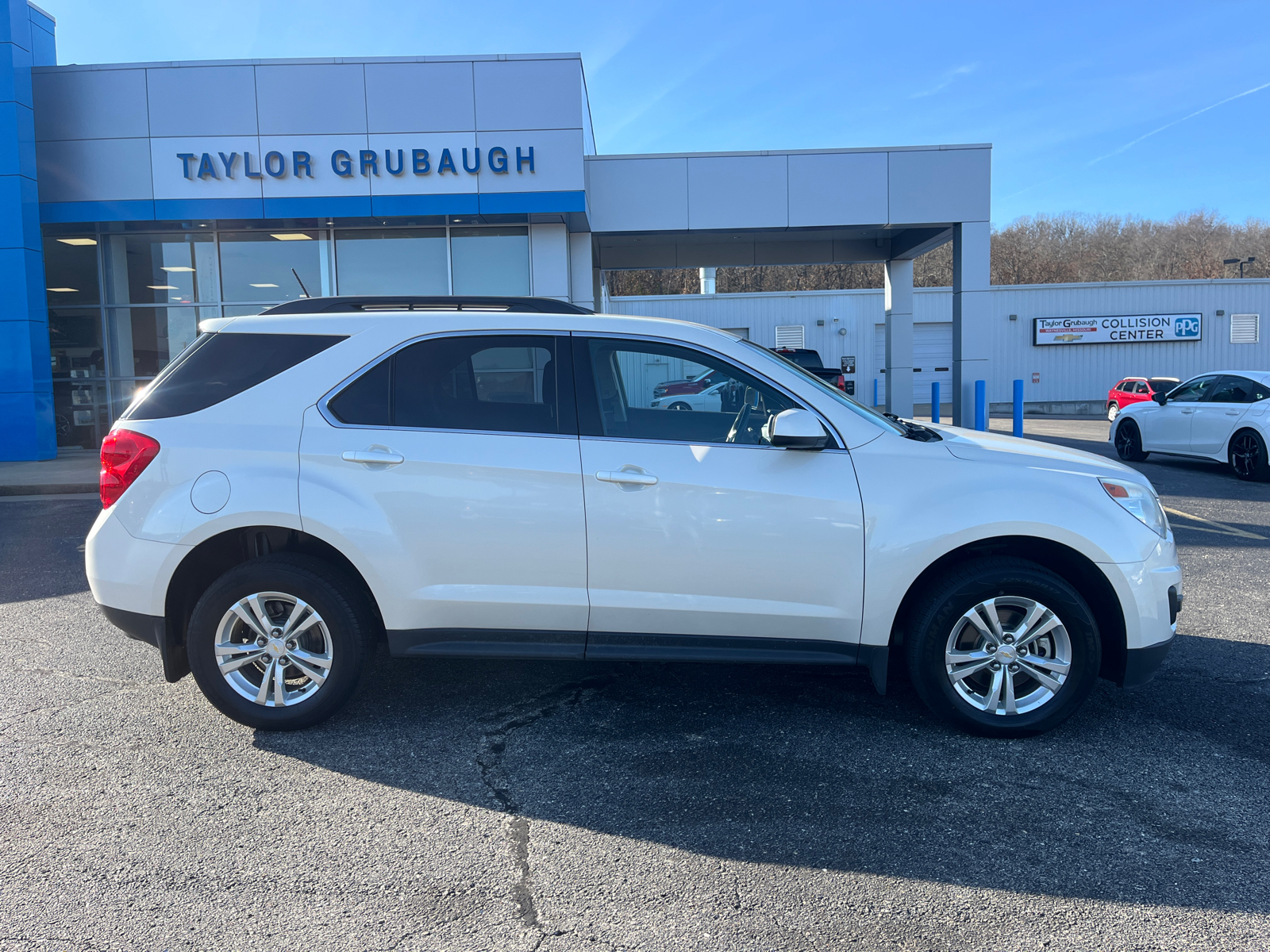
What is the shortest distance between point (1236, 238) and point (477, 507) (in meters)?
80.4

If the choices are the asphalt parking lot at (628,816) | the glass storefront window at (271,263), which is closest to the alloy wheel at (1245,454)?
the asphalt parking lot at (628,816)

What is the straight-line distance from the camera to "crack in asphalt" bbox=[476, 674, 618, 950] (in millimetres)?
2680

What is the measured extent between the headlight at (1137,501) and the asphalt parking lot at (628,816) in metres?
0.91

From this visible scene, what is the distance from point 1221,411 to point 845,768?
11.4 meters

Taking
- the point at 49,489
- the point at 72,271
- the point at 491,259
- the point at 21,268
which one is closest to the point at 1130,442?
the point at 491,259

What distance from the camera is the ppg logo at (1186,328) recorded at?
34.6m

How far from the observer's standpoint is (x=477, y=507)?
12.3 ft

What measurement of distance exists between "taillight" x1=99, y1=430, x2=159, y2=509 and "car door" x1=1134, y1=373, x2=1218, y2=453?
13316 mm

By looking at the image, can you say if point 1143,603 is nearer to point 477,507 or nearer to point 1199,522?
point 477,507

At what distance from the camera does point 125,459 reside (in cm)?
388

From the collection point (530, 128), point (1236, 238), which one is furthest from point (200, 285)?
point (1236, 238)

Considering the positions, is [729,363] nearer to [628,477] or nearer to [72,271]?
[628,477]

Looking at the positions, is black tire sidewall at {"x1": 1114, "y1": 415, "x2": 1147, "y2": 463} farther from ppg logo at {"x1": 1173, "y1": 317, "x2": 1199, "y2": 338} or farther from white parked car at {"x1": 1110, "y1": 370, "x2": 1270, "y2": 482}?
ppg logo at {"x1": 1173, "y1": 317, "x2": 1199, "y2": 338}

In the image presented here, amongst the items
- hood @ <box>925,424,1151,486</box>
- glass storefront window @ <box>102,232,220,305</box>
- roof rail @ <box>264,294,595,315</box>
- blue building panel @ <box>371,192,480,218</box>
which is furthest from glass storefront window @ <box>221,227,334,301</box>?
hood @ <box>925,424,1151,486</box>
